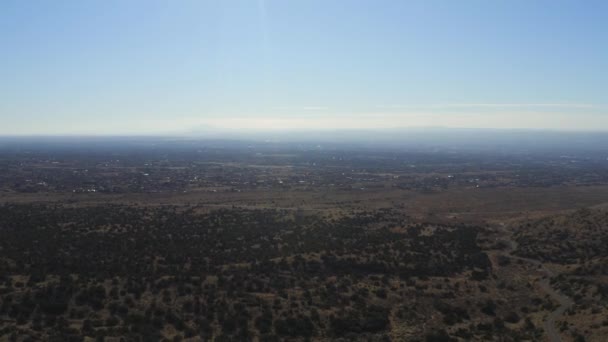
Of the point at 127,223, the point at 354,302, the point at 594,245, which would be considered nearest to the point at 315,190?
the point at 127,223

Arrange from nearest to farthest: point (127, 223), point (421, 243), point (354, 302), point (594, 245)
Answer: point (354, 302)
point (594, 245)
point (421, 243)
point (127, 223)

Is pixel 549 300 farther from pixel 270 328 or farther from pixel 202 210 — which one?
pixel 202 210

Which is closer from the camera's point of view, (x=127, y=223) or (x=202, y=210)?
(x=127, y=223)

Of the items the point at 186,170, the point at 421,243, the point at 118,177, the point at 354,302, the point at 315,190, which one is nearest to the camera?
the point at 354,302
